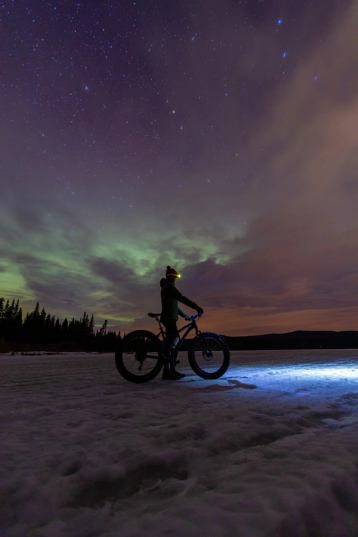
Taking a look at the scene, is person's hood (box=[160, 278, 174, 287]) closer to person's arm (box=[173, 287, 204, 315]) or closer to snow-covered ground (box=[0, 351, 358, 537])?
person's arm (box=[173, 287, 204, 315])

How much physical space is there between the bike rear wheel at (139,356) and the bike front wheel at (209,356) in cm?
84

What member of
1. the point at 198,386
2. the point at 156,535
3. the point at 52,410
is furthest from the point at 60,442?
the point at 198,386

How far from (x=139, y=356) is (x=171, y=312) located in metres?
1.22

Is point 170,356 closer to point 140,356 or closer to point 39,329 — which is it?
point 140,356

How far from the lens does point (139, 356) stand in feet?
21.2

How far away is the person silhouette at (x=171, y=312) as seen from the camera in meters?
6.70

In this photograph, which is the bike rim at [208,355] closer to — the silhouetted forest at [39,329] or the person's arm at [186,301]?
the person's arm at [186,301]

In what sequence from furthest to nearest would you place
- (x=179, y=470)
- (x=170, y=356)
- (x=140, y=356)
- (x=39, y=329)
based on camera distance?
(x=39, y=329)
(x=170, y=356)
(x=140, y=356)
(x=179, y=470)

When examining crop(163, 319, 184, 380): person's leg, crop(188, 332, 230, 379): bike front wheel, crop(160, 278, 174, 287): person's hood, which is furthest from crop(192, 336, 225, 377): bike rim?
crop(160, 278, 174, 287): person's hood

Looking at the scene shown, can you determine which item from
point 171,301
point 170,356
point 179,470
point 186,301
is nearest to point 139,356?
point 170,356

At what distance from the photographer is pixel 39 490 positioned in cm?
178

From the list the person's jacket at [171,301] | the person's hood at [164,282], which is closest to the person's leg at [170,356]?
the person's jacket at [171,301]

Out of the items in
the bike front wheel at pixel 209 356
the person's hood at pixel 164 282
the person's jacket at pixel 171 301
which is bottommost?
the bike front wheel at pixel 209 356

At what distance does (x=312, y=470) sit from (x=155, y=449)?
111 centimetres
